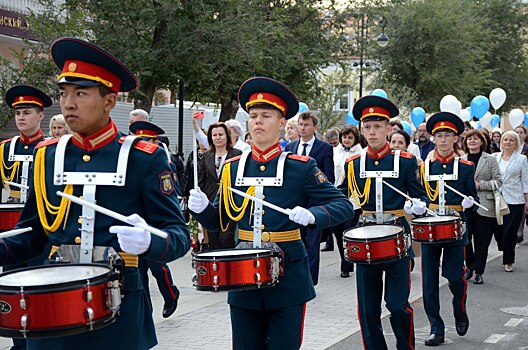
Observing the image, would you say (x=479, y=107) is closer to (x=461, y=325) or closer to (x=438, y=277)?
(x=461, y=325)

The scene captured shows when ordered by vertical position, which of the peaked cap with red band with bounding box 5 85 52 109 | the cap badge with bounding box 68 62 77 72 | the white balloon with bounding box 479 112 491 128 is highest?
the white balloon with bounding box 479 112 491 128

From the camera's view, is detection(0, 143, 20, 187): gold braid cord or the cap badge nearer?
the cap badge

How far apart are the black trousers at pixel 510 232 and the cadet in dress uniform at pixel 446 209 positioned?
4.30 m

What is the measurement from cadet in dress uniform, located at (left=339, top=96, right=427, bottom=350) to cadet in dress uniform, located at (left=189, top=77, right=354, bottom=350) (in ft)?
5.15

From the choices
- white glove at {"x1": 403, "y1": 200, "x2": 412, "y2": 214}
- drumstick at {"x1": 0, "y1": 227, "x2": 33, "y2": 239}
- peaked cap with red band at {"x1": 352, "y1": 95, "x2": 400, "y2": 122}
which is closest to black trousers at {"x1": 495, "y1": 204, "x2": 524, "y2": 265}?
white glove at {"x1": 403, "y1": 200, "x2": 412, "y2": 214}

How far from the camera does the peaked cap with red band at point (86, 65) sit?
4305 mm

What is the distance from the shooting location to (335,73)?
151 ft

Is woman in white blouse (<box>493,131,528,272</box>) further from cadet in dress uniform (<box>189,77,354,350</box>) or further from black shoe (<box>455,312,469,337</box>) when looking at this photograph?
cadet in dress uniform (<box>189,77,354,350</box>)

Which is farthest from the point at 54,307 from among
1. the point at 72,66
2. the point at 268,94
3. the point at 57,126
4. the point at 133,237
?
the point at 57,126

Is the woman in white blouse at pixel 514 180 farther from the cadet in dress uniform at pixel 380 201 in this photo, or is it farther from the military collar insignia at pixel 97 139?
the military collar insignia at pixel 97 139

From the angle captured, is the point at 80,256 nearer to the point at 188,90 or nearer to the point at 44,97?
the point at 44,97

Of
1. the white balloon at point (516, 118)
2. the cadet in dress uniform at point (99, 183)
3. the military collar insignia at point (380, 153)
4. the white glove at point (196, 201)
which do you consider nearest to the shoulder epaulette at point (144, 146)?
the cadet in dress uniform at point (99, 183)

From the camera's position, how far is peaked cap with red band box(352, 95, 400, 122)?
7.99m

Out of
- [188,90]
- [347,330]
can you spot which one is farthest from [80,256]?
[188,90]
